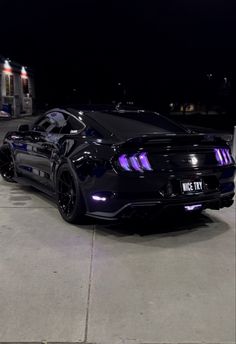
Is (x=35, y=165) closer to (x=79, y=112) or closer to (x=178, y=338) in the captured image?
Answer: (x=79, y=112)

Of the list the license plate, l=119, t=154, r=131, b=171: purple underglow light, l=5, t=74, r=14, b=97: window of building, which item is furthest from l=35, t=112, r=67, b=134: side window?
l=5, t=74, r=14, b=97: window of building

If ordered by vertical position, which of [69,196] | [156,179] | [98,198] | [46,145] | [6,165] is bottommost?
[6,165]

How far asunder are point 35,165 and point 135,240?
2.20 m

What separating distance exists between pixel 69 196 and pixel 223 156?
1.83m

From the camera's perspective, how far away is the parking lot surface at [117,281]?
9.46 feet

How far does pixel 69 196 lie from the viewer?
5098 mm

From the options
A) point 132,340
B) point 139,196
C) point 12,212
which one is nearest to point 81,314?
point 132,340

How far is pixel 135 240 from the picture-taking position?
15.1 ft

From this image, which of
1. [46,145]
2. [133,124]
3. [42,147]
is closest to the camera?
[133,124]

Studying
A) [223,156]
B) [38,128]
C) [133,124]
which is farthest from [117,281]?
[38,128]

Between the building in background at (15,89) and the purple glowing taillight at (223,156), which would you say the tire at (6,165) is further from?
the building in background at (15,89)

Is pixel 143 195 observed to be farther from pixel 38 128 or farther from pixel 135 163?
pixel 38 128

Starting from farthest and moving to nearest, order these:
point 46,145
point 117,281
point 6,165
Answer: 1. point 6,165
2. point 46,145
3. point 117,281

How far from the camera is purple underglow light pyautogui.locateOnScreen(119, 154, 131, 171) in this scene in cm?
436
